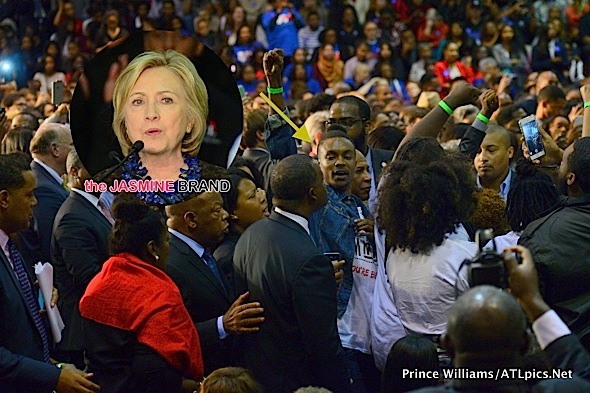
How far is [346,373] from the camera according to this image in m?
4.70

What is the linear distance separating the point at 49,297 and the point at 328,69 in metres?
9.71

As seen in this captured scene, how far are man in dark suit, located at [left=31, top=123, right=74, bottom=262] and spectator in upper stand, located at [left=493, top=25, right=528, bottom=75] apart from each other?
373 inches

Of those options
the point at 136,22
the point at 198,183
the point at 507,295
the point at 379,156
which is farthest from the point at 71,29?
the point at 507,295

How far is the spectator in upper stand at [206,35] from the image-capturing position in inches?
598

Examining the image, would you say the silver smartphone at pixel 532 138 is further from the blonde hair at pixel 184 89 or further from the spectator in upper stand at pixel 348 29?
the spectator in upper stand at pixel 348 29

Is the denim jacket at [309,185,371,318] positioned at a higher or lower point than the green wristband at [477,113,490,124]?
lower

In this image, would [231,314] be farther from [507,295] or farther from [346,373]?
[507,295]

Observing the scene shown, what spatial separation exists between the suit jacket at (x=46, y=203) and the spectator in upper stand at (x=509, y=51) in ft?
31.5

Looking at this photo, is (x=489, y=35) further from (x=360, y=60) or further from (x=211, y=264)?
(x=211, y=264)

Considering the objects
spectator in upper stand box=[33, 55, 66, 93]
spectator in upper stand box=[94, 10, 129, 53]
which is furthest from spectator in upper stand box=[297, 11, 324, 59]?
spectator in upper stand box=[33, 55, 66, 93]

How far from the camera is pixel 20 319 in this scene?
175 inches

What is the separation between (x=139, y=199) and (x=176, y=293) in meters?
0.45

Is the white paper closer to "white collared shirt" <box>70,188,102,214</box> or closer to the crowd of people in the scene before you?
the crowd of people

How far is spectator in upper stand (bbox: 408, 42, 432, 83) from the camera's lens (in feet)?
48.2
